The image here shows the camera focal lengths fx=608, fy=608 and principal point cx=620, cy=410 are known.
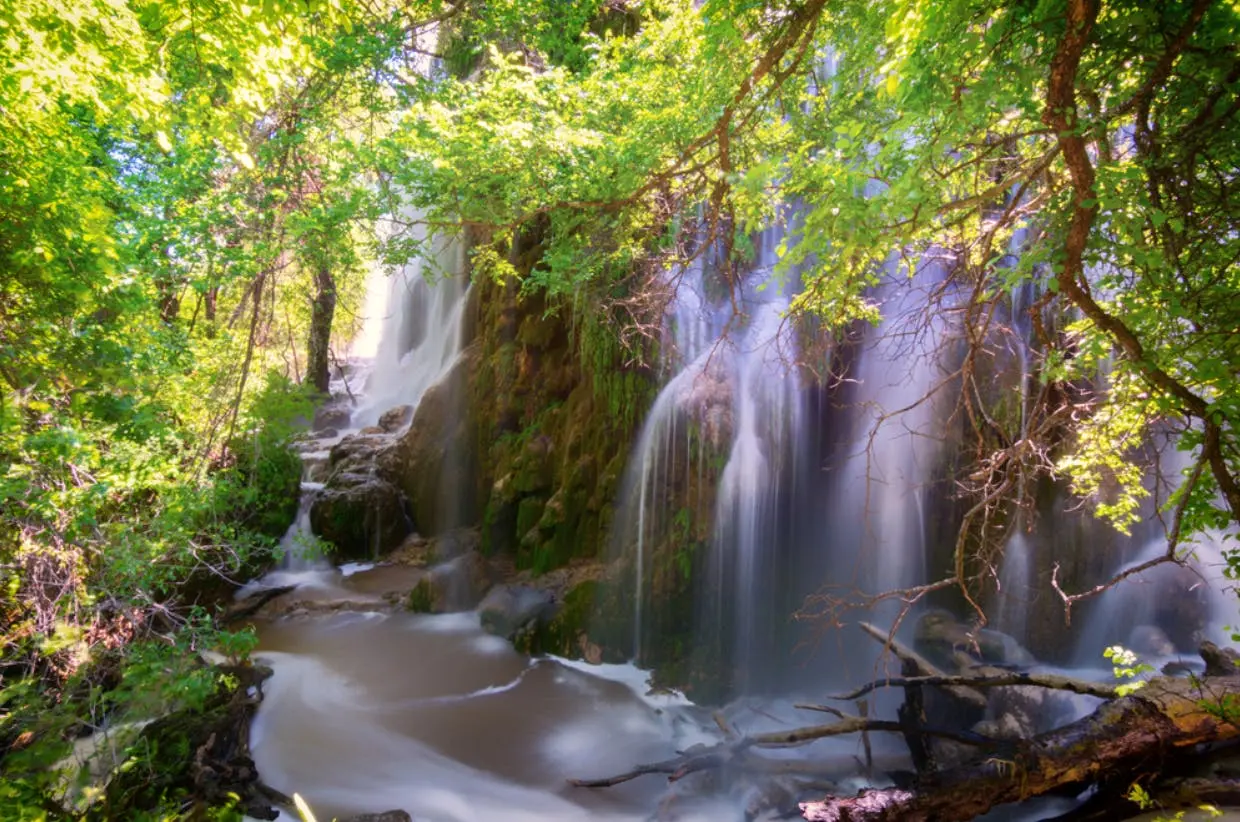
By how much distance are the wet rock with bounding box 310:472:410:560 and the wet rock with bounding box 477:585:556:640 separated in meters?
3.34

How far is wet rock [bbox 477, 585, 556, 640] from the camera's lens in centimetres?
871

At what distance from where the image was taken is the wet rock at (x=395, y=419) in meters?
14.6

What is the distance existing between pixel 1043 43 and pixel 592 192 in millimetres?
3591

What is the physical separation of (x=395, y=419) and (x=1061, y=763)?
45.7 feet

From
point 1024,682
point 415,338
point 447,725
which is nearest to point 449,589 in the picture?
point 447,725

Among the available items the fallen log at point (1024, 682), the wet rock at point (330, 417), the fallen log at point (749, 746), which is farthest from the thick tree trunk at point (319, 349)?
the fallen log at point (1024, 682)

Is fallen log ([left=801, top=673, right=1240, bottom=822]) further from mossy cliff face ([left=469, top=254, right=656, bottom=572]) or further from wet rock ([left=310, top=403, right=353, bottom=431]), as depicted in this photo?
wet rock ([left=310, top=403, right=353, bottom=431])

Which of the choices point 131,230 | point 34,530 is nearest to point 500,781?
point 34,530

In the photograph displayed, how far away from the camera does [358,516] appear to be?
37.8 feet

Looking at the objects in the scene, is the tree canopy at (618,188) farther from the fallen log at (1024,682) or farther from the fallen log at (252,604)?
the fallen log at (252,604)

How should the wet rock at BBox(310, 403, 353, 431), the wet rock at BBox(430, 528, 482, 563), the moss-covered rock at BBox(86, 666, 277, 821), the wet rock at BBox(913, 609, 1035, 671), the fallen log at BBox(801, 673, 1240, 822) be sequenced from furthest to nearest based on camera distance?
the wet rock at BBox(310, 403, 353, 431) < the wet rock at BBox(430, 528, 482, 563) < the wet rock at BBox(913, 609, 1035, 671) < the moss-covered rock at BBox(86, 666, 277, 821) < the fallen log at BBox(801, 673, 1240, 822)

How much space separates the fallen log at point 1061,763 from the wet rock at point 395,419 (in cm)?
1295

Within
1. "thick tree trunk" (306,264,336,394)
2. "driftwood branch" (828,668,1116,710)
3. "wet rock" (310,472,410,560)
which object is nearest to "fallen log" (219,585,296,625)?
"wet rock" (310,472,410,560)

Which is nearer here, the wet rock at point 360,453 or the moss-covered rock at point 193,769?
the moss-covered rock at point 193,769
